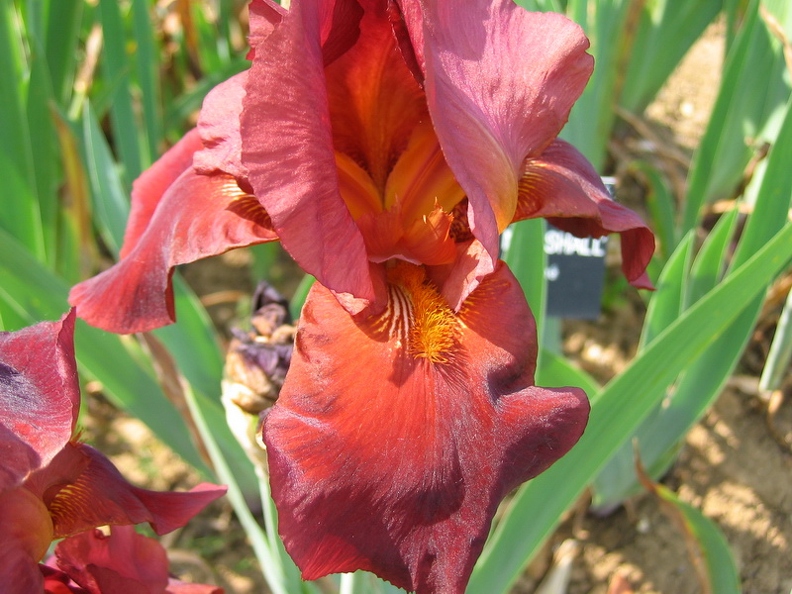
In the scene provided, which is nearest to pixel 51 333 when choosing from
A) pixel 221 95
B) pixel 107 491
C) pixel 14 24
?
pixel 107 491

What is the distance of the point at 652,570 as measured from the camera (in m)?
1.25

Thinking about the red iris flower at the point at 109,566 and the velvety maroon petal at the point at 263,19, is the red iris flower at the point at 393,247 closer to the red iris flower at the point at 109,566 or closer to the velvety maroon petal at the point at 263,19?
the velvety maroon petal at the point at 263,19

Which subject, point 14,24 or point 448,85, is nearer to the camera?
point 448,85

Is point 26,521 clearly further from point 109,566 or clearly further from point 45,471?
point 109,566

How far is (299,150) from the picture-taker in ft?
1.72

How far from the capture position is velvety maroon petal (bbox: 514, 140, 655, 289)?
0.70m

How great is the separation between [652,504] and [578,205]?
850mm

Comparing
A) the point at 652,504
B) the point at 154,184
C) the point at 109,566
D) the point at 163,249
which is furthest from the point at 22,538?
the point at 652,504

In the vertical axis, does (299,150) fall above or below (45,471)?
above

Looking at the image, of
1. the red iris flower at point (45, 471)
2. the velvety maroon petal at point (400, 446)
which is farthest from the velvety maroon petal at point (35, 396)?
the velvety maroon petal at point (400, 446)

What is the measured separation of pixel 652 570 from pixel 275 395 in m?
0.78

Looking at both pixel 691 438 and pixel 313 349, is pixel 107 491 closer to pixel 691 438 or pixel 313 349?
pixel 313 349

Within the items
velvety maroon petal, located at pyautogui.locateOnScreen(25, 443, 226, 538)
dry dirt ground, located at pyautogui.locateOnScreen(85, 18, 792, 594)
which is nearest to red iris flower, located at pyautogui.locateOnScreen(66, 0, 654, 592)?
velvety maroon petal, located at pyautogui.locateOnScreen(25, 443, 226, 538)

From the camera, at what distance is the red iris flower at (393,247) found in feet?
1.73
